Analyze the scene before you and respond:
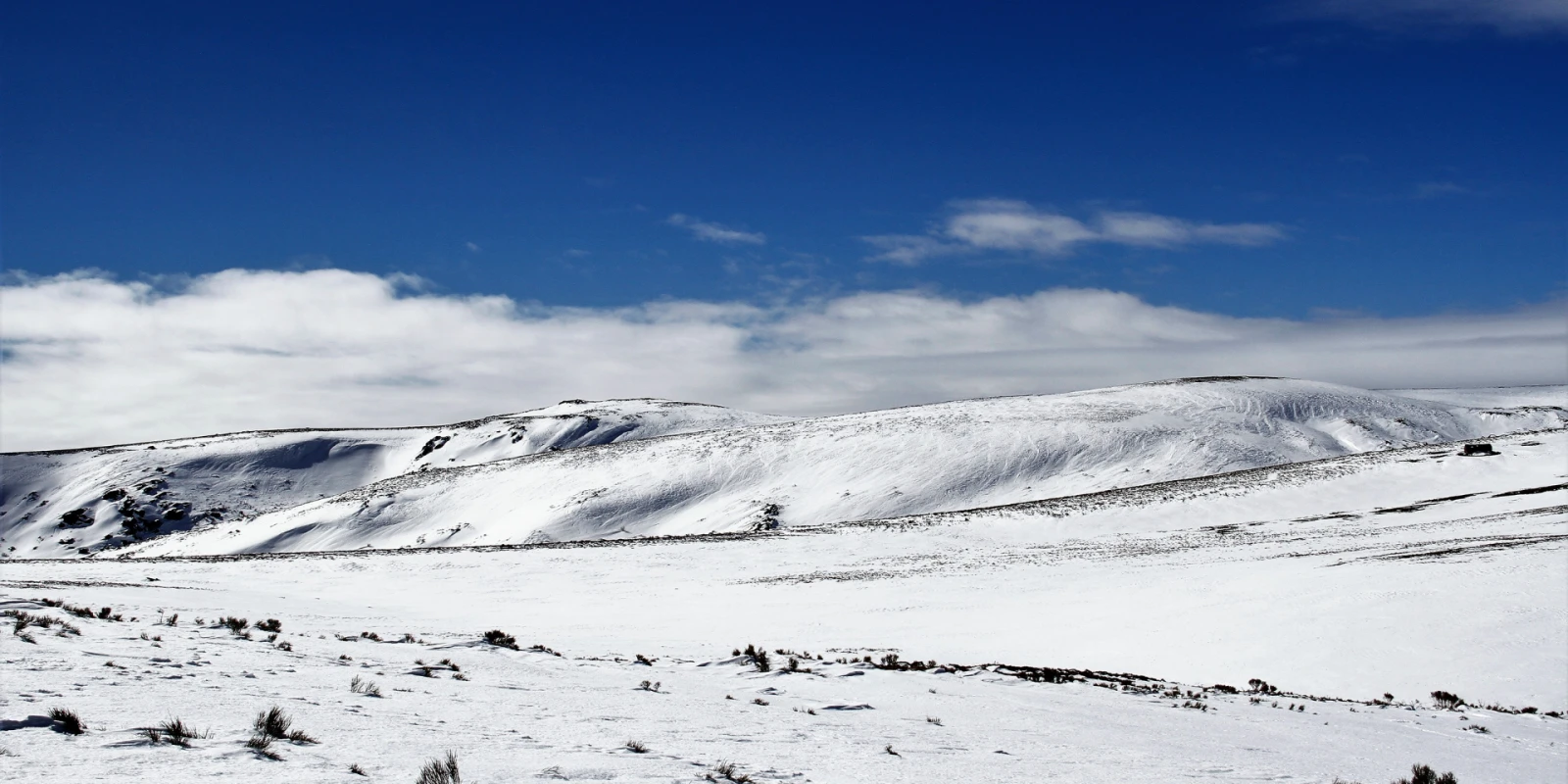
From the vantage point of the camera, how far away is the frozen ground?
817 cm

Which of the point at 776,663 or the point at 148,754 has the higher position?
the point at 148,754

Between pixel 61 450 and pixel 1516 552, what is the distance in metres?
134

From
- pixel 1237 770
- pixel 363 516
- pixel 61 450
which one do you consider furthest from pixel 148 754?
pixel 61 450

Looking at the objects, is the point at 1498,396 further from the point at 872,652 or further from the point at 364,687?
the point at 364,687

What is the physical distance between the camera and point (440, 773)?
629cm

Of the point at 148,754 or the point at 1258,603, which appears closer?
the point at 148,754

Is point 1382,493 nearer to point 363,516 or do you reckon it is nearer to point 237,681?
point 237,681

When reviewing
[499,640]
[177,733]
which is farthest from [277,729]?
[499,640]

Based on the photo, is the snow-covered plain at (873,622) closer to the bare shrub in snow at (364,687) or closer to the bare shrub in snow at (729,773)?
the bare shrub in snow at (729,773)

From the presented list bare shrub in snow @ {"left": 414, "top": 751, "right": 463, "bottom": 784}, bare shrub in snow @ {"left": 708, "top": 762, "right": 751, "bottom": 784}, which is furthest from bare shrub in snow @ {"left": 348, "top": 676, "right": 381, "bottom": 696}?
bare shrub in snow @ {"left": 708, "top": 762, "right": 751, "bottom": 784}

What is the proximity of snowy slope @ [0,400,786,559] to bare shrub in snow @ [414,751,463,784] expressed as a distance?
295ft

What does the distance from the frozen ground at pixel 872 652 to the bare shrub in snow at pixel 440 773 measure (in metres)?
0.26

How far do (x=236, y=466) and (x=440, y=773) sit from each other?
4461 inches

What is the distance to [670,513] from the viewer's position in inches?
2606
